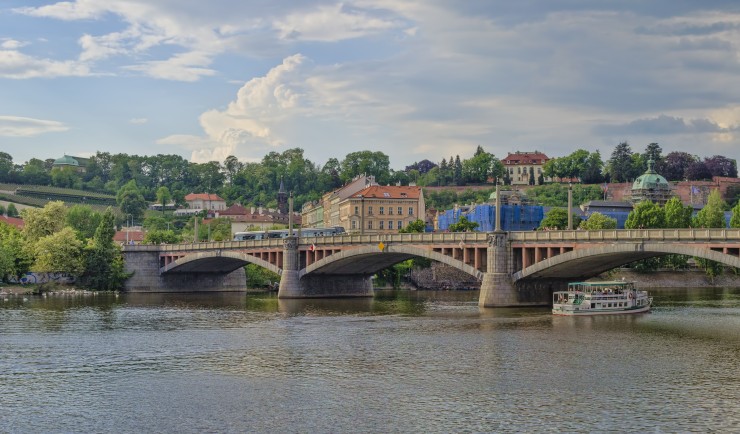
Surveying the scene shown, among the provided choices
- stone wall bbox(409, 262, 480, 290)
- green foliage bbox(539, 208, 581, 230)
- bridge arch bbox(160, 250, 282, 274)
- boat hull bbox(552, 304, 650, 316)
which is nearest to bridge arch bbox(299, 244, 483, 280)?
bridge arch bbox(160, 250, 282, 274)

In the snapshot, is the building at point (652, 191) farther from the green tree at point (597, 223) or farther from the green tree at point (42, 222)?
the green tree at point (42, 222)

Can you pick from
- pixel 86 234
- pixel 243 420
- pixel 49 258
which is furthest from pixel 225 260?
pixel 243 420

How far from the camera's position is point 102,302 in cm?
10931

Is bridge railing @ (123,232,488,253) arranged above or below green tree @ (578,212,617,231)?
below

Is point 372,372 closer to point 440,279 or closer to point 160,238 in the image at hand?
point 440,279

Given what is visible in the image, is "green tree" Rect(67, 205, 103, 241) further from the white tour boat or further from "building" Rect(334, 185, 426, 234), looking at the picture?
the white tour boat

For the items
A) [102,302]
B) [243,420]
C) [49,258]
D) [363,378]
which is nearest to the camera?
[243,420]

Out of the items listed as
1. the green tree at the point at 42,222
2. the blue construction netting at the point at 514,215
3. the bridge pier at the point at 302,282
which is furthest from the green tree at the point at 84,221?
the blue construction netting at the point at 514,215

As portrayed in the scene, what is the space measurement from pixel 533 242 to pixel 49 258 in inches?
2711

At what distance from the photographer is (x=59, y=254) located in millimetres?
126812

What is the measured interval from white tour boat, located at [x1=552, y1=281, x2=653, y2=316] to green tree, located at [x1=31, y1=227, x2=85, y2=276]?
6747 cm

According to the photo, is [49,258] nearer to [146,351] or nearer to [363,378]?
[146,351]

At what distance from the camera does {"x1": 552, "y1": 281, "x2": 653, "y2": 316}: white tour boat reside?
275 feet

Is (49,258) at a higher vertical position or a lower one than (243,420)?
higher
